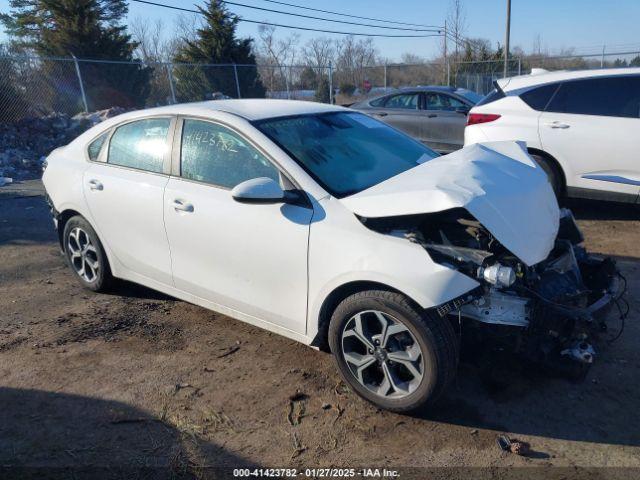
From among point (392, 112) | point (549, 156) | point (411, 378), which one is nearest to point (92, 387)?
point (411, 378)

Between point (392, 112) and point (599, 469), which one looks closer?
point (599, 469)

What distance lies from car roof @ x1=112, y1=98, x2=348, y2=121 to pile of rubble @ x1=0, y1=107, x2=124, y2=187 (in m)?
9.41

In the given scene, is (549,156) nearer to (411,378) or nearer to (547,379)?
(547,379)

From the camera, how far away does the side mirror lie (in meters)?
3.10

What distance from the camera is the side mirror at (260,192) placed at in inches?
122

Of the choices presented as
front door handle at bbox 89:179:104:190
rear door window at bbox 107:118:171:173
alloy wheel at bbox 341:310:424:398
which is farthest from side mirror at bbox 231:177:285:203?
front door handle at bbox 89:179:104:190

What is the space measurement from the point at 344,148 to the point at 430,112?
733cm

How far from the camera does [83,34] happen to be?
70.1 feet

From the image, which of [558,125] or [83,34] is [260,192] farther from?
[83,34]

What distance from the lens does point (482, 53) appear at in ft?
107

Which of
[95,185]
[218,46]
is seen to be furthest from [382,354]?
[218,46]

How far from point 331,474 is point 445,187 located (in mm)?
1604

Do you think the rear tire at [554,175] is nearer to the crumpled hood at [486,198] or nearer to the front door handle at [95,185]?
the crumpled hood at [486,198]

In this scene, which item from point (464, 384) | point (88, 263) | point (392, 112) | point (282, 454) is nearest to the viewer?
point (282, 454)
